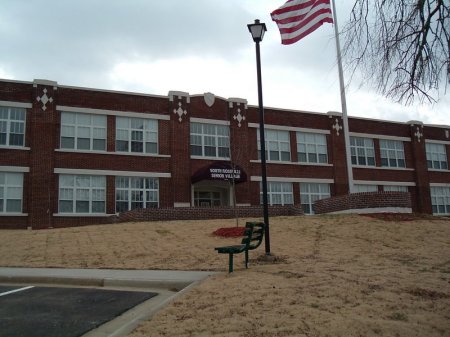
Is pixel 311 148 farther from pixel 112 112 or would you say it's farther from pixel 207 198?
pixel 112 112

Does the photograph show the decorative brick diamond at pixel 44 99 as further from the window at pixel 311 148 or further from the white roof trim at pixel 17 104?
the window at pixel 311 148

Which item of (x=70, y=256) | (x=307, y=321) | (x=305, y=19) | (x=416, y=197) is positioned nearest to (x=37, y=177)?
(x=70, y=256)

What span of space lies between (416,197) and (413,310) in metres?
34.9

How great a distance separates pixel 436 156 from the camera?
40.6m

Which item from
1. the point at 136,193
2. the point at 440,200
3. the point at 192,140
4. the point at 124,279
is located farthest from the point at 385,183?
the point at 124,279

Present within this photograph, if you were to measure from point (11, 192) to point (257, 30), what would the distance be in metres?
19.1

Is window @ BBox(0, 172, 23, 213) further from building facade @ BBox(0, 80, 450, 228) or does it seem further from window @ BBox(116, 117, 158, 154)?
window @ BBox(116, 117, 158, 154)

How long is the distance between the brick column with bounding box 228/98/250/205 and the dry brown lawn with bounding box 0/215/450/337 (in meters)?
12.0

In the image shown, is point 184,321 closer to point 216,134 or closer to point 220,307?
point 220,307

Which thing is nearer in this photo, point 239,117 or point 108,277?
point 108,277

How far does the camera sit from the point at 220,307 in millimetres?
6254

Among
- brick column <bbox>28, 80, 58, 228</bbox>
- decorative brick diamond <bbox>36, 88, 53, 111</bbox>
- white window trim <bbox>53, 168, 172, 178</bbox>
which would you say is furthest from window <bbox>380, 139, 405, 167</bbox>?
decorative brick diamond <bbox>36, 88, 53, 111</bbox>

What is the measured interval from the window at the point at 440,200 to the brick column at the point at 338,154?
8830 millimetres

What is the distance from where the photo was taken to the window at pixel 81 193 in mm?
26531
